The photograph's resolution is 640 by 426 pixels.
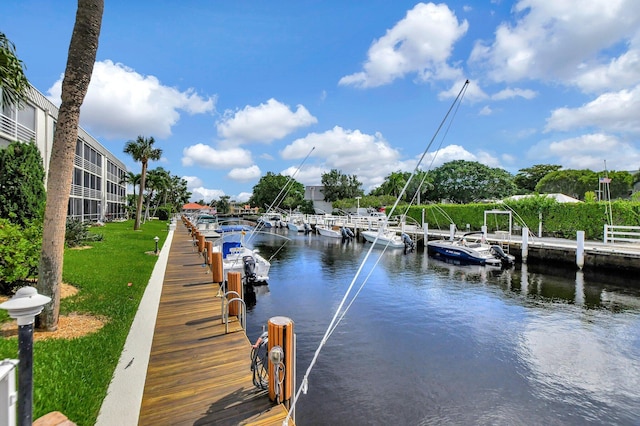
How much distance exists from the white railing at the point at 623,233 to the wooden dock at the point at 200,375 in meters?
24.7

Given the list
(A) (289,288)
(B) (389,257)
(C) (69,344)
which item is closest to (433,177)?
(B) (389,257)

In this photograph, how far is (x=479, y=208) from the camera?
32.4 meters

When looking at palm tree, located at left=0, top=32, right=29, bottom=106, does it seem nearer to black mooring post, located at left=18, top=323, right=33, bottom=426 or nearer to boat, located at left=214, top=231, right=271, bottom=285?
black mooring post, located at left=18, top=323, right=33, bottom=426

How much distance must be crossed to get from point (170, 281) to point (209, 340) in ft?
20.0

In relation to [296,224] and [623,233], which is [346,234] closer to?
[296,224]

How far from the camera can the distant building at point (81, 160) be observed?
1725 centimetres

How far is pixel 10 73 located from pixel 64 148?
117 inches

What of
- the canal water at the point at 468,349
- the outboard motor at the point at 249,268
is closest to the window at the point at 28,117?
the outboard motor at the point at 249,268

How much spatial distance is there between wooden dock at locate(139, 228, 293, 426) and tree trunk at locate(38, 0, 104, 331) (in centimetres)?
225

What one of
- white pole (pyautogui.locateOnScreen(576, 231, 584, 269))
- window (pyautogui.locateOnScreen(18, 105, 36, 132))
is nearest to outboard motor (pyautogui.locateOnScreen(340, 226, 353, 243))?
white pole (pyautogui.locateOnScreen(576, 231, 584, 269))

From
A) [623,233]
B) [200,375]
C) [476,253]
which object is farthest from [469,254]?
[200,375]

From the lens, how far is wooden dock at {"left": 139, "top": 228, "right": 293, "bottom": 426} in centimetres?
428

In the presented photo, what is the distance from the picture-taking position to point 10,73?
6.94 m

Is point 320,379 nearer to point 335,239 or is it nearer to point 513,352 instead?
point 513,352
